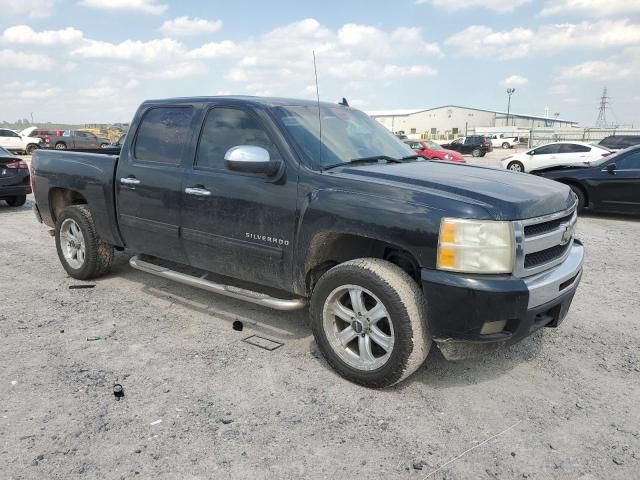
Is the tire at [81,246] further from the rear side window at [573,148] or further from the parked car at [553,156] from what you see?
the rear side window at [573,148]

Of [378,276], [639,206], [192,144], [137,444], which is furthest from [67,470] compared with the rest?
[639,206]

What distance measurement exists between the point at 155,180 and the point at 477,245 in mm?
2862

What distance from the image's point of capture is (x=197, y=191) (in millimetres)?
4152

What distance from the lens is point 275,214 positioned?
146 inches

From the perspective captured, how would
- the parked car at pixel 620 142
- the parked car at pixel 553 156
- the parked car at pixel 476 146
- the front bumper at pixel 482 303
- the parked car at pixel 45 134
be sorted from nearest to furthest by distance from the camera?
the front bumper at pixel 482 303 → the parked car at pixel 553 156 → the parked car at pixel 620 142 → the parked car at pixel 45 134 → the parked car at pixel 476 146

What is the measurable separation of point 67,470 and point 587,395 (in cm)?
305

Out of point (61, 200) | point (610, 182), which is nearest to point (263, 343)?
point (61, 200)

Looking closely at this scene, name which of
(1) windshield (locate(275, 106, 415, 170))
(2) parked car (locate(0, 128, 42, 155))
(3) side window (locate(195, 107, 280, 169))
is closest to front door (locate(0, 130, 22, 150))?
(2) parked car (locate(0, 128, 42, 155))

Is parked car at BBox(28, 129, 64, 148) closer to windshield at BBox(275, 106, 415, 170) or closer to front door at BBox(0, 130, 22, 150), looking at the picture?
front door at BBox(0, 130, 22, 150)

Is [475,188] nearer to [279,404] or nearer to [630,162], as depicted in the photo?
[279,404]

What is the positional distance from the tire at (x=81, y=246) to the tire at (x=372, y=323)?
2978 millimetres

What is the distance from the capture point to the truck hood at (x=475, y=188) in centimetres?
299

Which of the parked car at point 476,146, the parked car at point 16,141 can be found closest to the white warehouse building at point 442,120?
the parked car at point 476,146

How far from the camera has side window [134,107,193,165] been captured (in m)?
4.44
